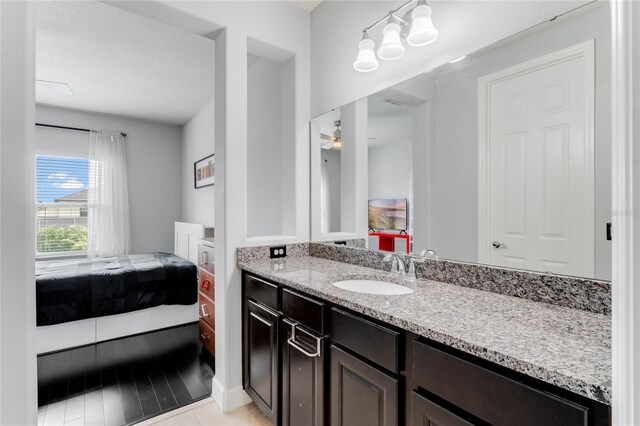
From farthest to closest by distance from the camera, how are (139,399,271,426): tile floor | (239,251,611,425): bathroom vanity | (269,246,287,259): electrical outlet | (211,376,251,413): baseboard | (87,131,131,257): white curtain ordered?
(87,131,131,257): white curtain, (269,246,287,259): electrical outlet, (211,376,251,413): baseboard, (139,399,271,426): tile floor, (239,251,611,425): bathroom vanity

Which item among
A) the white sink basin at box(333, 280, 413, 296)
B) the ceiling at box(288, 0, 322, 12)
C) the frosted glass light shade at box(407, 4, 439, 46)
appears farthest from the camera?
the ceiling at box(288, 0, 322, 12)

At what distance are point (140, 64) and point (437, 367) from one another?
11.9ft

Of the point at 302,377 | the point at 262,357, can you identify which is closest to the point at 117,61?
the point at 262,357

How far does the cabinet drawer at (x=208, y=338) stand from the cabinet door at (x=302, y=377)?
4.00 feet

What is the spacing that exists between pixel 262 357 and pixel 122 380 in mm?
1361

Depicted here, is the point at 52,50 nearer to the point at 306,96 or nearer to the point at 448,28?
the point at 306,96

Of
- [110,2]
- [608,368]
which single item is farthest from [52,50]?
[608,368]

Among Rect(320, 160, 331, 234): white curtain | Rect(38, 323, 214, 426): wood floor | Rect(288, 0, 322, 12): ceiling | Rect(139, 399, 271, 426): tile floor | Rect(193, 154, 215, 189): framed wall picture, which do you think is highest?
Rect(288, 0, 322, 12): ceiling

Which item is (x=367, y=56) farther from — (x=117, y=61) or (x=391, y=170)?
(x=117, y=61)

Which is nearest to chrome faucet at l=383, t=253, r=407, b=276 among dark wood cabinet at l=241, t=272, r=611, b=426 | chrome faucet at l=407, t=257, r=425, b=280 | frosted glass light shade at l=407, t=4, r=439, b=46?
chrome faucet at l=407, t=257, r=425, b=280

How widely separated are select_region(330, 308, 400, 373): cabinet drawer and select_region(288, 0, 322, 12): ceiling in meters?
2.17

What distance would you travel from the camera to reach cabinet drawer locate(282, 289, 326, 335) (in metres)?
1.30

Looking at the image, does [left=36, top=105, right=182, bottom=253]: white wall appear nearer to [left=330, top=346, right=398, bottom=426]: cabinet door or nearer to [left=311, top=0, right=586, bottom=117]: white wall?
[left=311, top=0, right=586, bottom=117]: white wall

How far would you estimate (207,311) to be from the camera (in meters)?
2.67
